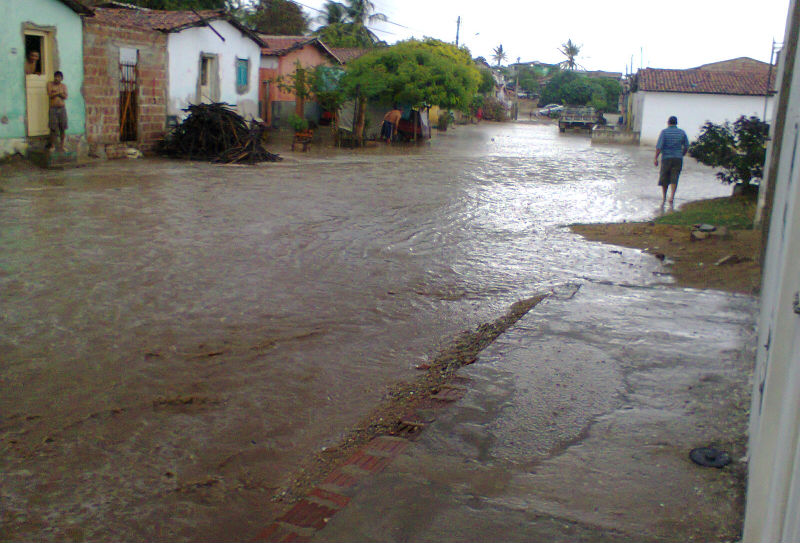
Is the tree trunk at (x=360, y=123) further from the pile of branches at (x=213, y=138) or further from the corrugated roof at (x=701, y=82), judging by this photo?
the corrugated roof at (x=701, y=82)

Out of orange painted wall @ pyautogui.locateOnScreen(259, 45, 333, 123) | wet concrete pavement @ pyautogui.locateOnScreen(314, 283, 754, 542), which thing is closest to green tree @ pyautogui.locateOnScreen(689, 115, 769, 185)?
wet concrete pavement @ pyautogui.locateOnScreen(314, 283, 754, 542)

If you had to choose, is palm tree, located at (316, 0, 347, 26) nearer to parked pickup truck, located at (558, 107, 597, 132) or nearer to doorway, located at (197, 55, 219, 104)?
parked pickup truck, located at (558, 107, 597, 132)

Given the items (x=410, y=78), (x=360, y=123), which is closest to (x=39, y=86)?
(x=360, y=123)

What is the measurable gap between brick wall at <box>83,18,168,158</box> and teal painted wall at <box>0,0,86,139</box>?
0.45 m

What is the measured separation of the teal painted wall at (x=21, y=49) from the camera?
15.7 m

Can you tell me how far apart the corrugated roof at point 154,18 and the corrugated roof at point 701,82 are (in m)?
26.2

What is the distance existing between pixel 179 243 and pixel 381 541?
23.2 feet

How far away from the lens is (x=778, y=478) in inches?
92.0

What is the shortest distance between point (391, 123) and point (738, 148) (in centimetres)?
1881

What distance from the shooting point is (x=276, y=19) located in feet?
149

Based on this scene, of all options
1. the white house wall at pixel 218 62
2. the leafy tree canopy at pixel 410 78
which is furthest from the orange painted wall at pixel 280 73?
the leafy tree canopy at pixel 410 78

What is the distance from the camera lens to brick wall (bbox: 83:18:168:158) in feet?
60.5

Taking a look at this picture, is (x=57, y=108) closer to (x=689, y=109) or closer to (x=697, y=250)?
(x=697, y=250)

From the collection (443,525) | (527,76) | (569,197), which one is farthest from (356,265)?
(527,76)
